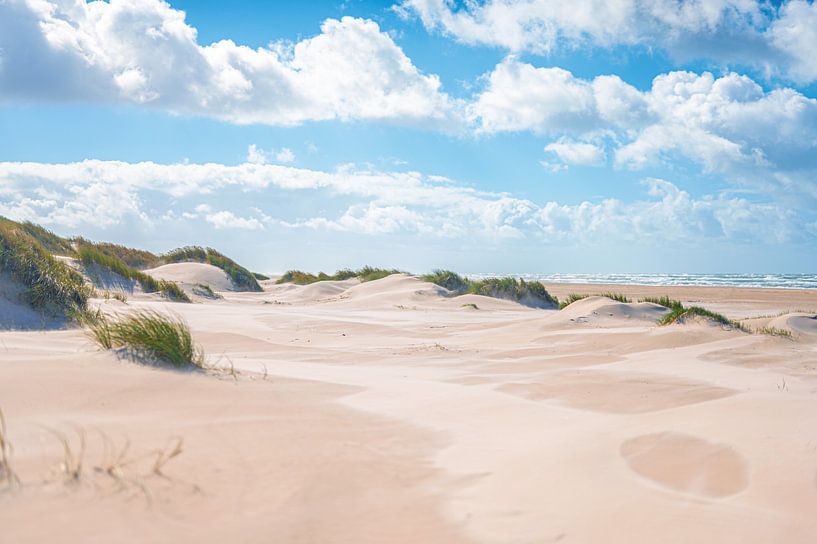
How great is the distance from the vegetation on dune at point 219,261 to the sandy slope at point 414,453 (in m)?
16.6

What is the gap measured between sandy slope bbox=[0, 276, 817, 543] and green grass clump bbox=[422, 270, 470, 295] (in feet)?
46.6

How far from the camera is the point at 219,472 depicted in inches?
86.0

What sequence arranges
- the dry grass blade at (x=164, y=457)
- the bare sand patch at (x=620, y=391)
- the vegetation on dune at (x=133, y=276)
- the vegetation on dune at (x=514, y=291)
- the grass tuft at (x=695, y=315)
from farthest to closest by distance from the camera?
the vegetation on dune at (x=514, y=291) → the vegetation on dune at (x=133, y=276) → the grass tuft at (x=695, y=315) → the bare sand patch at (x=620, y=391) → the dry grass blade at (x=164, y=457)

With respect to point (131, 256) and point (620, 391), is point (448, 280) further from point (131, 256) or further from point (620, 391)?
point (620, 391)

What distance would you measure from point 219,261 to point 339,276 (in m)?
4.73

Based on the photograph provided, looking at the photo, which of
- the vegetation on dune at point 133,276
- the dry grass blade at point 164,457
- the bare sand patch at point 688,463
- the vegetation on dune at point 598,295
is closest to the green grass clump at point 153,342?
the dry grass blade at point 164,457

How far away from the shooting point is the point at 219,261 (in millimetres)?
23547

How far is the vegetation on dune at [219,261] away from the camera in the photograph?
21938 millimetres

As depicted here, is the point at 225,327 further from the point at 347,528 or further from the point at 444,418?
the point at 347,528

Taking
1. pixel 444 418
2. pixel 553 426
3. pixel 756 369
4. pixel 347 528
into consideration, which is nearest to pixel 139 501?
pixel 347 528

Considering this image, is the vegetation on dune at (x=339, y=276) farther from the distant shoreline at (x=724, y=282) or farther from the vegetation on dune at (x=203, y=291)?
the distant shoreline at (x=724, y=282)

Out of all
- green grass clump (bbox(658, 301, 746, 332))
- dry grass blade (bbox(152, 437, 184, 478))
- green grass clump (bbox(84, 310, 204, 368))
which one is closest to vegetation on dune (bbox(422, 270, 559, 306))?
green grass clump (bbox(658, 301, 746, 332))

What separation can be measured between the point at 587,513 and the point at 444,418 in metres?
1.44

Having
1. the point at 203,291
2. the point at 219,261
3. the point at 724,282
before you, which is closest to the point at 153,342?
the point at 203,291
